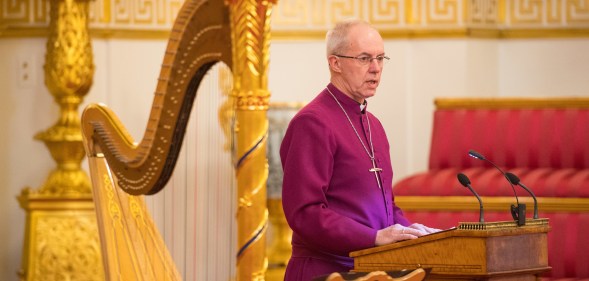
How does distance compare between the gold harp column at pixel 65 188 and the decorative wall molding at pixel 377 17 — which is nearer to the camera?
the gold harp column at pixel 65 188

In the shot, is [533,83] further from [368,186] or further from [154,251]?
[368,186]

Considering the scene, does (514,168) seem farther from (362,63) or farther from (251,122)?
(251,122)

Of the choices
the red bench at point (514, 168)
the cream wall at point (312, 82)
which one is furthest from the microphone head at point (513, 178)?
the cream wall at point (312, 82)

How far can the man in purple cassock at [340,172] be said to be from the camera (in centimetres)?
368

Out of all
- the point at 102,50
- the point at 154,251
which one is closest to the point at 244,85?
the point at 154,251

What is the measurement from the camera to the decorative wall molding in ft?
28.1

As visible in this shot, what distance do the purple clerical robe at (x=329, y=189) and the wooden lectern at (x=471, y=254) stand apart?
0.45 ft

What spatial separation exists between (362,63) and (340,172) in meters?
0.34

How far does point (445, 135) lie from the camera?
718 cm

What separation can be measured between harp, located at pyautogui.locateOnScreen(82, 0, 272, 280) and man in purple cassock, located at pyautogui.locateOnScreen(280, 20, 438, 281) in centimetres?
12

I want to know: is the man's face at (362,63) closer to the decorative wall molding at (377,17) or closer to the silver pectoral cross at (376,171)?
the silver pectoral cross at (376,171)

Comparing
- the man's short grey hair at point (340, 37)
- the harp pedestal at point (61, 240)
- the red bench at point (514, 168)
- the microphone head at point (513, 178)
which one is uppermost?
the man's short grey hair at point (340, 37)

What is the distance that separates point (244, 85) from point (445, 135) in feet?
11.6

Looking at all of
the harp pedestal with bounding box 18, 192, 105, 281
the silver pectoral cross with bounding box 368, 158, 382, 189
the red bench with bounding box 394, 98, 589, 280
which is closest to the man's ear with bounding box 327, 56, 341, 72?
the silver pectoral cross with bounding box 368, 158, 382, 189
